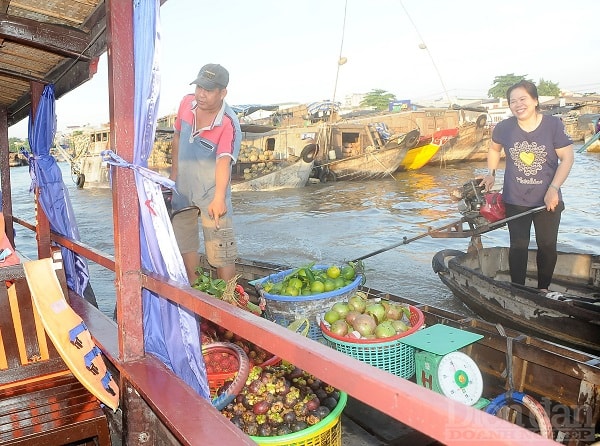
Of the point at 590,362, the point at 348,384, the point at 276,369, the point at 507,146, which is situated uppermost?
the point at 507,146

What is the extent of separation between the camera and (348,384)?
1308 mm

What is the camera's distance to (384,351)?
138 inches

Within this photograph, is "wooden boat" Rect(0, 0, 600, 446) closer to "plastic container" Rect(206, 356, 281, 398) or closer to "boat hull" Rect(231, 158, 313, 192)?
"plastic container" Rect(206, 356, 281, 398)

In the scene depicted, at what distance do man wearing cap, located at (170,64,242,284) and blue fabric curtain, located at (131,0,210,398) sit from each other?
1.94 meters

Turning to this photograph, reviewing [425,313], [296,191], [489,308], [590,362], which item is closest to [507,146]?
[489,308]

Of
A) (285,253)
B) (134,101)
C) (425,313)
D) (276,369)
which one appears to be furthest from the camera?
(285,253)

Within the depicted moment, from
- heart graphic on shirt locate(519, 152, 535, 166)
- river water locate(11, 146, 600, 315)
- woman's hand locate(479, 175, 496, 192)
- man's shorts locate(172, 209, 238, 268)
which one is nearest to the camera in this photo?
man's shorts locate(172, 209, 238, 268)

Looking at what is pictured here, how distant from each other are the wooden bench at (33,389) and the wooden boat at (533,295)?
431 cm

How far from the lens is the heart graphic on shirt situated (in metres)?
5.17

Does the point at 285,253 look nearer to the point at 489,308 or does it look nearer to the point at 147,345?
the point at 489,308

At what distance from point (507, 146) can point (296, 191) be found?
19.6 meters

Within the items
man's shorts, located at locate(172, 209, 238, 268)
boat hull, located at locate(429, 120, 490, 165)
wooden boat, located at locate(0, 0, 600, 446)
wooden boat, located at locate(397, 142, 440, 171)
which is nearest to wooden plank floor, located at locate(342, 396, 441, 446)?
wooden boat, located at locate(0, 0, 600, 446)

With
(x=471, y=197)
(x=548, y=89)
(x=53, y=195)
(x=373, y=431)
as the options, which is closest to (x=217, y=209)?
(x=53, y=195)

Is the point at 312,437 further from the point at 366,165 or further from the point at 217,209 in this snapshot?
the point at 366,165
